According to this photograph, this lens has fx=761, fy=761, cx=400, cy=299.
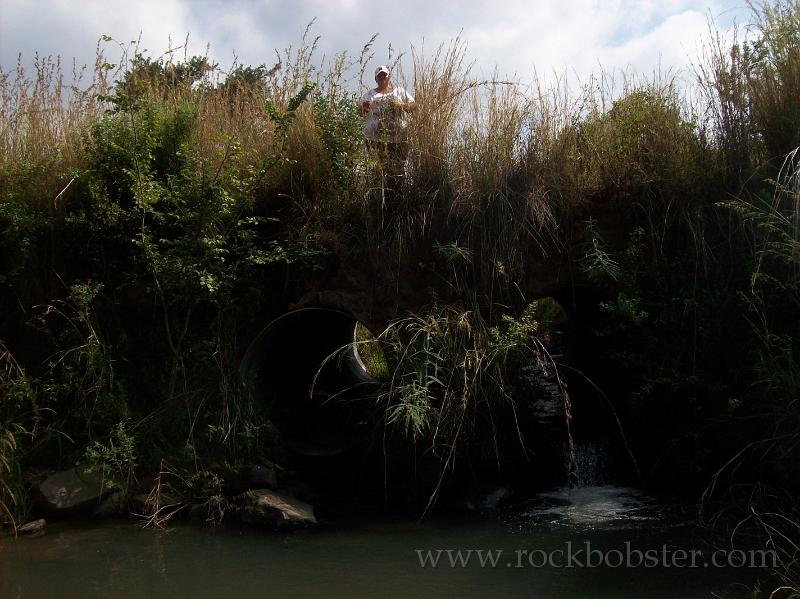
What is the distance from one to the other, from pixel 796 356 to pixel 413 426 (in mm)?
2698

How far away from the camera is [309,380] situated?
8305mm

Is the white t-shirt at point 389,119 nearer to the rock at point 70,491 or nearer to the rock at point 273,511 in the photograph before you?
the rock at point 273,511

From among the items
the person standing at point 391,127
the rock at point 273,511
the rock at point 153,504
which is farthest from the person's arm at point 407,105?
the rock at point 153,504

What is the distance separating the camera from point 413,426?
5.55 m

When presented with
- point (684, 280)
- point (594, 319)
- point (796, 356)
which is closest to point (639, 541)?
point (796, 356)

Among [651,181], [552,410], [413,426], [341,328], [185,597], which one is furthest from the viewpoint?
[341,328]

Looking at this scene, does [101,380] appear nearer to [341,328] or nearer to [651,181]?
[341,328]

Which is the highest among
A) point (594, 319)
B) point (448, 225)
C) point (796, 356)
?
point (448, 225)

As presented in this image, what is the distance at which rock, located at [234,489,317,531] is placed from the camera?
219 inches

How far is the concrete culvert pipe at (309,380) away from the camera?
682 centimetres

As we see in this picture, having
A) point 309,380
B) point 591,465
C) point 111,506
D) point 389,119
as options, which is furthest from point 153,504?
point 389,119

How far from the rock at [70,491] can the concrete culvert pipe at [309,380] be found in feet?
4.72

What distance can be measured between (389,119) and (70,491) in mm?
4036

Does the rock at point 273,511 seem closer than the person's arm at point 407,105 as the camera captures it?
Yes
